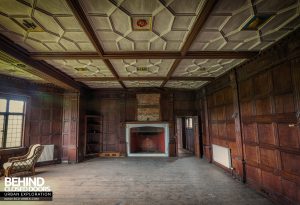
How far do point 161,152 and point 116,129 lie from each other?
2368mm

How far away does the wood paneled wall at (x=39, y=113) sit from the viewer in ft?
17.8

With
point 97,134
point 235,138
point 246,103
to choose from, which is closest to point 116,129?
point 97,134

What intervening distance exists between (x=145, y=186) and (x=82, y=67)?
3485 millimetres

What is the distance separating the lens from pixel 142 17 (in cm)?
236

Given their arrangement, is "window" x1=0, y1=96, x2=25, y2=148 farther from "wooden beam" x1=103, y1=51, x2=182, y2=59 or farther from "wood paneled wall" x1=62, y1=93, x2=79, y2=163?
"wooden beam" x1=103, y1=51, x2=182, y2=59

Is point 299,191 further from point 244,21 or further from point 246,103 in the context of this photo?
point 244,21

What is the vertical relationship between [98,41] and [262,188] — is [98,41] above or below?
above

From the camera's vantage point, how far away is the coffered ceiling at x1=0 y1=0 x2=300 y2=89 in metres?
2.13

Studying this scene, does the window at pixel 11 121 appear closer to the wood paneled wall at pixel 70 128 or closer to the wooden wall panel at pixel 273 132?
the wood paneled wall at pixel 70 128

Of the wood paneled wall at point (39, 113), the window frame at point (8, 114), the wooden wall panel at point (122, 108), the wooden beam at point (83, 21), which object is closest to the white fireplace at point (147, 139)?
the wooden wall panel at point (122, 108)

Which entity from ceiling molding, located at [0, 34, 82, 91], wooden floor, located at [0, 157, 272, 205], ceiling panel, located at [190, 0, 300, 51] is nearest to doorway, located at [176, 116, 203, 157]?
wooden floor, located at [0, 157, 272, 205]

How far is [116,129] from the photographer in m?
7.74

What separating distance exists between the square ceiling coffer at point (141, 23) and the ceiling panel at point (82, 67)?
1.74 meters

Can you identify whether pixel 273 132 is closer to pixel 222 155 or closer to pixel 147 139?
pixel 222 155
